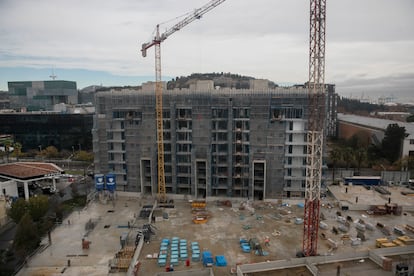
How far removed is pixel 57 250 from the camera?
41656mm

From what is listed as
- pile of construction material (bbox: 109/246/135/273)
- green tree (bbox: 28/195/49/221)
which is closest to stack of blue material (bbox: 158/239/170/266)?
pile of construction material (bbox: 109/246/135/273)

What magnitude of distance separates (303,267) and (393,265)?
10.9 meters

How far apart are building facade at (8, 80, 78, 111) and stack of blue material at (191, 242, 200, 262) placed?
15158 centimetres

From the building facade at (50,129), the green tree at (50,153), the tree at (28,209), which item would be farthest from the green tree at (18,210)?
the building facade at (50,129)

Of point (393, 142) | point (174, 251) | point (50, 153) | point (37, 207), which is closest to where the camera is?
point (174, 251)

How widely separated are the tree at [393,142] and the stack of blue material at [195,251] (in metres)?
65.2

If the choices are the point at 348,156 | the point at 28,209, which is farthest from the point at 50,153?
the point at 348,156

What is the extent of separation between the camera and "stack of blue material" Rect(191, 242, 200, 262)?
39.0 metres

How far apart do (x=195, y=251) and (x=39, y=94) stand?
533 ft

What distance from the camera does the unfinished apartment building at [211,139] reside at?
5828 centimetres

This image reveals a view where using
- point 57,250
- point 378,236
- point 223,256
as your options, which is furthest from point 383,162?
point 57,250

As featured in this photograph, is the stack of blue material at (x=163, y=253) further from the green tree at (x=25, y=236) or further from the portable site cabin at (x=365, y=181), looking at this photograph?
the portable site cabin at (x=365, y=181)

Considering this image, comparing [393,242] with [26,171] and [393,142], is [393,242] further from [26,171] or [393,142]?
[26,171]

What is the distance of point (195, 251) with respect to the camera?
4022 centimetres
